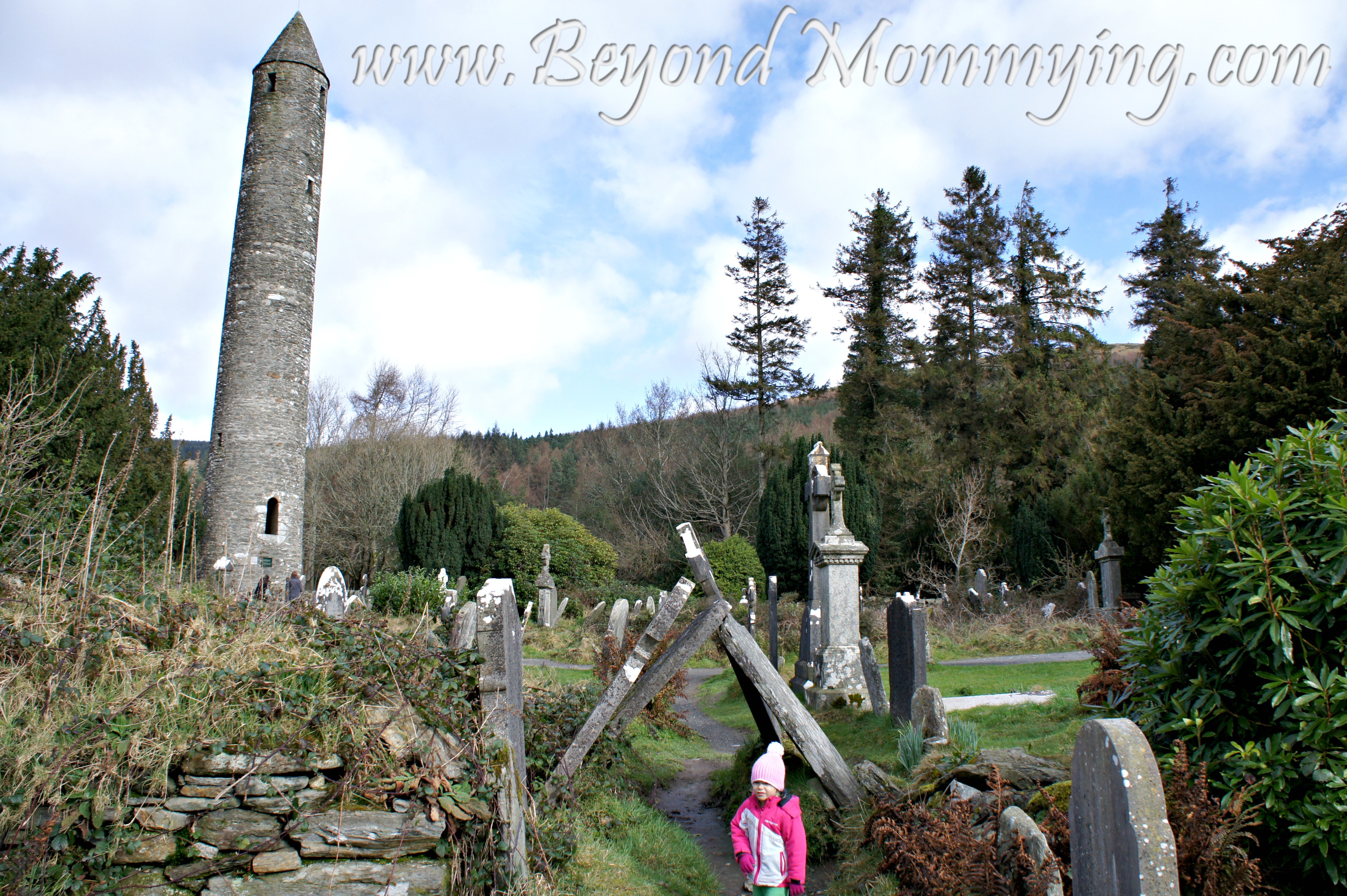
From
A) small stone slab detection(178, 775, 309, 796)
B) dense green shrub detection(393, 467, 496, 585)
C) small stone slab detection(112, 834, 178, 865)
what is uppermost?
dense green shrub detection(393, 467, 496, 585)

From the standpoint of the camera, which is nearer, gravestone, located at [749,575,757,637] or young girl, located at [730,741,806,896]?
young girl, located at [730,741,806,896]

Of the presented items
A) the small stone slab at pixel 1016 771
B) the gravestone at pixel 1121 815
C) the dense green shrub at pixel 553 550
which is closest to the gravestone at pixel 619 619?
the dense green shrub at pixel 553 550

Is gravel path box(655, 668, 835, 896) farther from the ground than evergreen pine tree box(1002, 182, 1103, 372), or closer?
closer

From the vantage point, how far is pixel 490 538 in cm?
2712

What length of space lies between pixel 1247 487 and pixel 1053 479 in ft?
87.9

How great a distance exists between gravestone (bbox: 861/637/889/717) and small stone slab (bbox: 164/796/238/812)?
232 inches

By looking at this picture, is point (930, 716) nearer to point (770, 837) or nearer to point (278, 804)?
point (770, 837)

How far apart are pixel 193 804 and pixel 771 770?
285cm

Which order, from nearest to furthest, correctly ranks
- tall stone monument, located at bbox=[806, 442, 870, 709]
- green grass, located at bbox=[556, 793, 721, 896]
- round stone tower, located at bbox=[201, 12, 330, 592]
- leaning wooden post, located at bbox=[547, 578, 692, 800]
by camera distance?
green grass, located at bbox=[556, 793, 721, 896] < leaning wooden post, located at bbox=[547, 578, 692, 800] < tall stone monument, located at bbox=[806, 442, 870, 709] < round stone tower, located at bbox=[201, 12, 330, 592]

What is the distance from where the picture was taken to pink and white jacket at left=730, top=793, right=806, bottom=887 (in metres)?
4.07

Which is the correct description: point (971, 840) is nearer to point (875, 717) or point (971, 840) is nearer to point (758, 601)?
point (875, 717)

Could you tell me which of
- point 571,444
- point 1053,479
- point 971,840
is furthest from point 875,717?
point 571,444

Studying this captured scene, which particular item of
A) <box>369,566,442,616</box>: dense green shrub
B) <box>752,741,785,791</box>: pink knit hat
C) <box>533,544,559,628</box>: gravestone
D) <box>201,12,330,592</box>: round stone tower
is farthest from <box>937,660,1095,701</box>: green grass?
<box>201,12,330,592</box>: round stone tower

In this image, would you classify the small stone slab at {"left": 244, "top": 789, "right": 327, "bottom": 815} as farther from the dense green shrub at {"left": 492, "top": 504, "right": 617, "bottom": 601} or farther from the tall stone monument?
the dense green shrub at {"left": 492, "top": 504, "right": 617, "bottom": 601}
